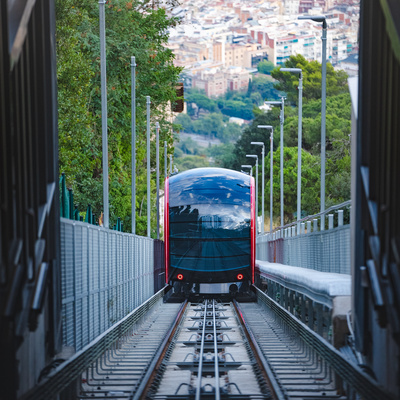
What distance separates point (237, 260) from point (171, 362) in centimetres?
1415

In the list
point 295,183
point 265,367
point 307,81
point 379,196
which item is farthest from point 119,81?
point 307,81

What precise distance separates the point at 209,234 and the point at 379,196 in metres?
20.4

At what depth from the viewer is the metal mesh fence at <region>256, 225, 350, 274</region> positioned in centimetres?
1859

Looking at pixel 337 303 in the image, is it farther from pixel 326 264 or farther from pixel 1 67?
pixel 326 264

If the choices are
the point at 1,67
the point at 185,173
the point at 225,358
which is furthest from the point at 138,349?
the point at 185,173

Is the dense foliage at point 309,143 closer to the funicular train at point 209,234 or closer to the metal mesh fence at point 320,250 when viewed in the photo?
the metal mesh fence at point 320,250

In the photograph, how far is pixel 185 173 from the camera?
105 ft

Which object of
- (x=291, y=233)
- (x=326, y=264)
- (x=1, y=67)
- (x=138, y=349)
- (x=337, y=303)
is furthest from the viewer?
(x=291, y=233)

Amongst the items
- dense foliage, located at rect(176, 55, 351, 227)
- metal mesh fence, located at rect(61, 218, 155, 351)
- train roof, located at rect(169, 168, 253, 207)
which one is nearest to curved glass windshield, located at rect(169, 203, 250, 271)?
train roof, located at rect(169, 168, 253, 207)

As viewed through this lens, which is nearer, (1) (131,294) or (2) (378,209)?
(2) (378,209)

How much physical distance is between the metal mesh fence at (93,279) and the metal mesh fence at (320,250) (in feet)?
14.0

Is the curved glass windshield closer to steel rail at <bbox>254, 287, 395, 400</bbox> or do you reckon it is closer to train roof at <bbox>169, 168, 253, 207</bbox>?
train roof at <bbox>169, 168, 253, 207</bbox>

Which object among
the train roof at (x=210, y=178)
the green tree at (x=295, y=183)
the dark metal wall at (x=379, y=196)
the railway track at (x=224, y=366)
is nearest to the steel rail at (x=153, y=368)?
the railway track at (x=224, y=366)

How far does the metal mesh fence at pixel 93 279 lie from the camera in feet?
43.8
